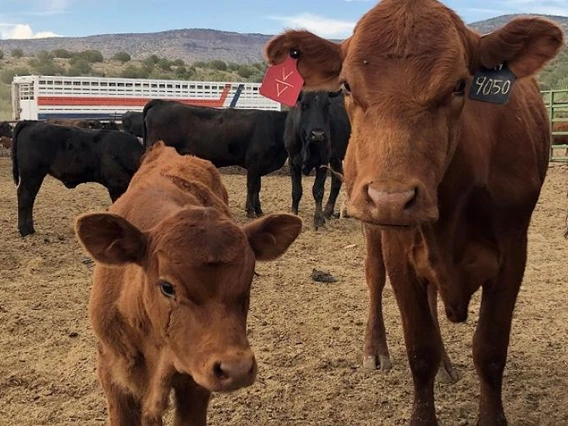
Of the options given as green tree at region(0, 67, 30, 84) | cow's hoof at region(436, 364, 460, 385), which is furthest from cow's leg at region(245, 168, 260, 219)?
green tree at region(0, 67, 30, 84)

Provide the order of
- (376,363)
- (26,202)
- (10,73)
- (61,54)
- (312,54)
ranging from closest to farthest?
(312,54) < (376,363) < (26,202) < (10,73) < (61,54)

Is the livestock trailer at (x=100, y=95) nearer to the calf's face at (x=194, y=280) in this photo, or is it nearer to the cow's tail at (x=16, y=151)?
the cow's tail at (x=16, y=151)

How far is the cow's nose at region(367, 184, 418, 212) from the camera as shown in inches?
99.4

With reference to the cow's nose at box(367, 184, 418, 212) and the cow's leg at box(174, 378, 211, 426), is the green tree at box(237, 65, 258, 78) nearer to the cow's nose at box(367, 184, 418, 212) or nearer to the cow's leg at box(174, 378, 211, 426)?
the cow's leg at box(174, 378, 211, 426)

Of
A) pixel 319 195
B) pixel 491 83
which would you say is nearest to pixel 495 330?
pixel 491 83

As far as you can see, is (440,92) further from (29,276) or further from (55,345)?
(29,276)

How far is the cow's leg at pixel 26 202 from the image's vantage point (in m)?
9.40

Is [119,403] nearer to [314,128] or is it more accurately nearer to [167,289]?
[167,289]

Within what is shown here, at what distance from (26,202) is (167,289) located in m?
7.35

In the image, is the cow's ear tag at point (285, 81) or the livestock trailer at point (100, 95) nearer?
the cow's ear tag at point (285, 81)

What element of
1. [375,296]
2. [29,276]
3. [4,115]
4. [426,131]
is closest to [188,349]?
[426,131]

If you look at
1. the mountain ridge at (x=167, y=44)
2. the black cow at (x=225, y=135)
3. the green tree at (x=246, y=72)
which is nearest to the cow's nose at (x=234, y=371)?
the black cow at (x=225, y=135)

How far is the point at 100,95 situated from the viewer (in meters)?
A: 25.2

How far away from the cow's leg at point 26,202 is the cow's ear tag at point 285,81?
6.29 metres
